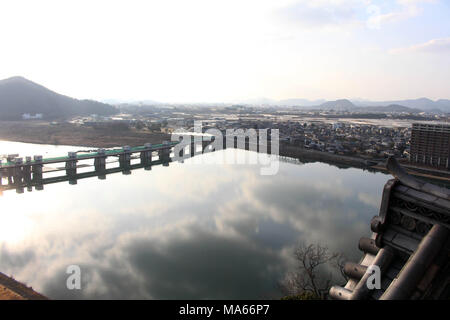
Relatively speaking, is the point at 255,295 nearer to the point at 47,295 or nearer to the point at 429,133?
the point at 47,295

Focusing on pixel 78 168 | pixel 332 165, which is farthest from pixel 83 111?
pixel 332 165

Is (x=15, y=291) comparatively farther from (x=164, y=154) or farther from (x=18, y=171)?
(x=164, y=154)

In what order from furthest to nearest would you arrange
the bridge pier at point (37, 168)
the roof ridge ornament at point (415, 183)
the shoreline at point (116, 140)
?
the shoreline at point (116, 140)
the bridge pier at point (37, 168)
the roof ridge ornament at point (415, 183)

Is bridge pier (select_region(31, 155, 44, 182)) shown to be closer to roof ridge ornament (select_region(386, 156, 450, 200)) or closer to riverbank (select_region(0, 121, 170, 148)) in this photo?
riverbank (select_region(0, 121, 170, 148))

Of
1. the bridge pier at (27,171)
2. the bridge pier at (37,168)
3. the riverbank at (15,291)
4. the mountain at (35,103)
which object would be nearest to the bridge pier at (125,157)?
the bridge pier at (37,168)

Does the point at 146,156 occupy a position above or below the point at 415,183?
below

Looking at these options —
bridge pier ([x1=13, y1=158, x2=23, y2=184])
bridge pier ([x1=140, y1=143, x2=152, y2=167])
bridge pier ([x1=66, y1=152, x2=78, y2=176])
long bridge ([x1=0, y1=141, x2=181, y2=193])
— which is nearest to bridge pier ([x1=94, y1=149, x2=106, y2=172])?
long bridge ([x1=0, y1=141, x2=181, y2=193])

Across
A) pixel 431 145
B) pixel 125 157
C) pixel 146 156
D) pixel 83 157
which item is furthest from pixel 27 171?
pixel 431 145

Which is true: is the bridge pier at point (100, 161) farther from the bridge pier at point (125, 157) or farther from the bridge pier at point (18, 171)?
the bridge pier at point (18, 171)
